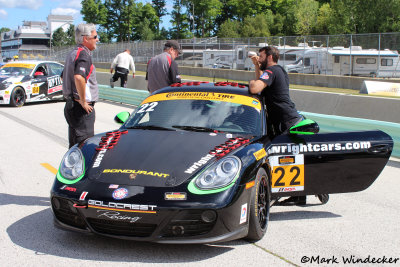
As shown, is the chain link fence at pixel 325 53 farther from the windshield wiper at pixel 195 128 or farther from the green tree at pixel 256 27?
the green tree at pixel 256 27

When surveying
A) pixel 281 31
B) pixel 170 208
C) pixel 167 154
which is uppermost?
pixel 281 31

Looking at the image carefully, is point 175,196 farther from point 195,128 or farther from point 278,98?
point 278,98

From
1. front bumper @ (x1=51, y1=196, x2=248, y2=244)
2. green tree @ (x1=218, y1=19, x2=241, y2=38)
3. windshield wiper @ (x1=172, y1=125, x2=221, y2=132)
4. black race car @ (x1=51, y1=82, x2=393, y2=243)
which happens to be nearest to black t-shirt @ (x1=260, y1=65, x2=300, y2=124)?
black race car @ (x1=51, y1=82, x2=393, y2=243)

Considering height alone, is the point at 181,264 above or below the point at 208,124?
below

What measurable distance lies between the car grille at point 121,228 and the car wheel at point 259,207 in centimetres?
86

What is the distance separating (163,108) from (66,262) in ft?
6.60

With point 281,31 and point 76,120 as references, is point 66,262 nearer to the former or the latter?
point 76,120

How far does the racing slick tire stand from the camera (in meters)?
15.9

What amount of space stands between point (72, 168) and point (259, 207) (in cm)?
161

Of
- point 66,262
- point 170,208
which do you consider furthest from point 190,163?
point 66,262

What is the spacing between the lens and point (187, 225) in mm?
3836

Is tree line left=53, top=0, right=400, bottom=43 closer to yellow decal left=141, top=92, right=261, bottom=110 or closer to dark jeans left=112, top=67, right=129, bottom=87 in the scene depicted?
dark jeans left=112, top=67, right=129, bottom=87

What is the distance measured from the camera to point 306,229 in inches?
190

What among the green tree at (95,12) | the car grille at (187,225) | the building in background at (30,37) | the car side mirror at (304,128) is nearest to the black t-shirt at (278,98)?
the car side mirror at (304,128)
